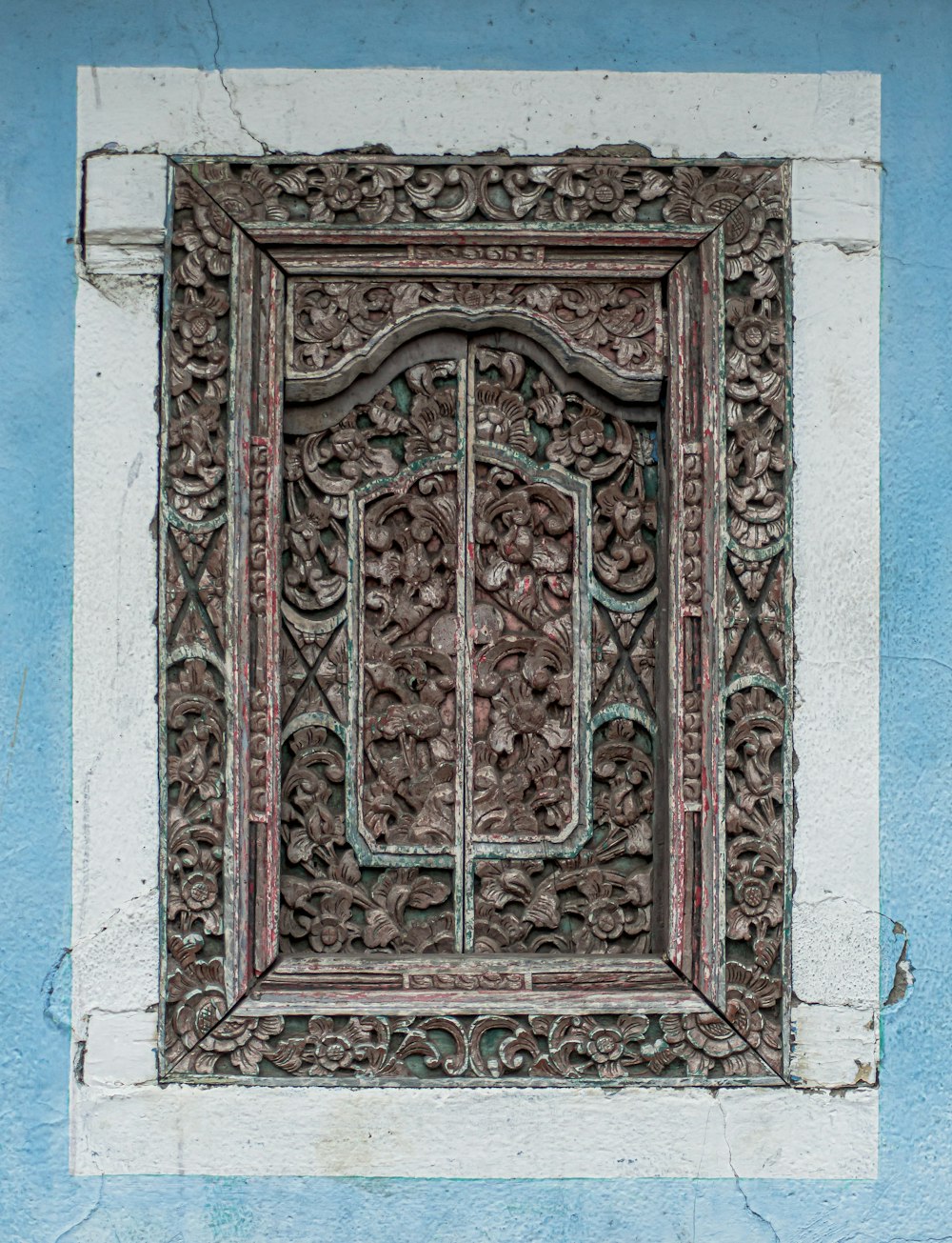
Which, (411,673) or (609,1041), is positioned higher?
(411,673)

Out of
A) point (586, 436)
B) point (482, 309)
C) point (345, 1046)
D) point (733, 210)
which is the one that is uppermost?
point (733, 210)

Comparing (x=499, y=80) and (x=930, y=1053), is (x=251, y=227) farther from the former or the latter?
(x=930, y=1053)

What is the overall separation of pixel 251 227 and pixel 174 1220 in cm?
200

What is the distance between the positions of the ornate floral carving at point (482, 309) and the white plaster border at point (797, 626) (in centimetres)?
28

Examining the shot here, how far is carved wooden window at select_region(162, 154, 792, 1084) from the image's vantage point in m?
2.37

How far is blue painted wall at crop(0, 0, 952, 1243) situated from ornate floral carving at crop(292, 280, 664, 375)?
0.45 meters

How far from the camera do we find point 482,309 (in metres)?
2.45

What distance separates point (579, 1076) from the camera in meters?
2.36

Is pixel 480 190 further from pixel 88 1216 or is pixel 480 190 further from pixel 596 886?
pixel 88 1216

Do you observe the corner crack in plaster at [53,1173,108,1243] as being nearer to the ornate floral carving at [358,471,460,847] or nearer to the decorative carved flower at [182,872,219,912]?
the decorative carved flower at [182,872,219,912]

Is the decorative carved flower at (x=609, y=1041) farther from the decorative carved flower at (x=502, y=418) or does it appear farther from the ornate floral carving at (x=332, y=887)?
the decorative carved flower at (x=502, y=418)

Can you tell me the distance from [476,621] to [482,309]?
652 millimetres

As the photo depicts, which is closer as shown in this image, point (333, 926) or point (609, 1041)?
point (609, 1041)

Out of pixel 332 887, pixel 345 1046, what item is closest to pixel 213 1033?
pixel 345 1046
